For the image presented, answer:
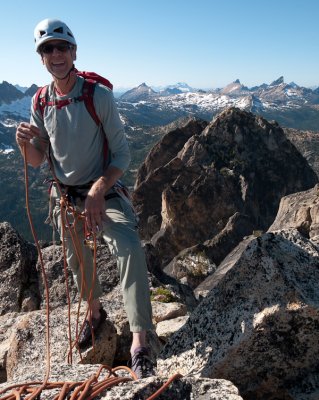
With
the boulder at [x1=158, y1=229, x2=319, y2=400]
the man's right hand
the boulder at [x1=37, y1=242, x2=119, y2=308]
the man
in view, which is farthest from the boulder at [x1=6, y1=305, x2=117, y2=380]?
the boulder at [x1=37, y1=242, x2=119, y2=308]

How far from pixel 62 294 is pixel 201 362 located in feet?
28.0

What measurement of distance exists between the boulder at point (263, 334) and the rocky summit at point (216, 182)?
5675cm

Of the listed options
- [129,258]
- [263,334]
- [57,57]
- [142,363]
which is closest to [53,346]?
[142,363]

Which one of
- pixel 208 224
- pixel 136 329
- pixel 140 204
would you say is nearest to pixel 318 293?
pixel 136 329

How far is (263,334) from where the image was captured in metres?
6.01

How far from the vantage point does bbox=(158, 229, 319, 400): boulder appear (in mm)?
6004

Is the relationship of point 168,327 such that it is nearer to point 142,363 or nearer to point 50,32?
point 142,363

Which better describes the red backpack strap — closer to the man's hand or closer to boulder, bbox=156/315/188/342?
the man's hand

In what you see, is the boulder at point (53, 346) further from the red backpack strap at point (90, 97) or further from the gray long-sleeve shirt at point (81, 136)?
the red backpack strap at point (90, 97)

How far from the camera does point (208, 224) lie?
3374 inches

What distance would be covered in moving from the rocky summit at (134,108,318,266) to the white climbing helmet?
5806cm

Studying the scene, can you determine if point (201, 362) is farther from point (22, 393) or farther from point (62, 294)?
point (62, 294)

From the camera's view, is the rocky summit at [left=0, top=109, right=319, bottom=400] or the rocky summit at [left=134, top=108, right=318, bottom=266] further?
the rocky summit at [left=134, top=108, right=318, bottom=266]

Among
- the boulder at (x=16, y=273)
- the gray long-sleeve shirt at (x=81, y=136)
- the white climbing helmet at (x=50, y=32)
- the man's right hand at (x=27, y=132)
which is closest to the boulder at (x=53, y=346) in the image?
the gray long-sleeve shirt at (x=81, y=136)
